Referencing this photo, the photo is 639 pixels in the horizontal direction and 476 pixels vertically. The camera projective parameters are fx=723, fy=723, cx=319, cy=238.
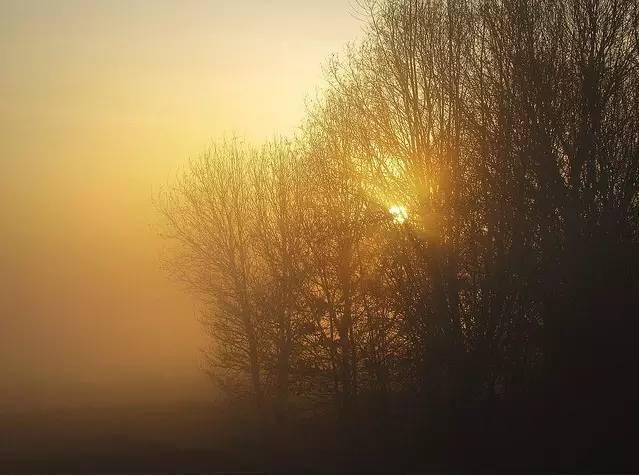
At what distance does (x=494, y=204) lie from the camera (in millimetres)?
17141

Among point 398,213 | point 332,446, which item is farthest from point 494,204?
point 332,446

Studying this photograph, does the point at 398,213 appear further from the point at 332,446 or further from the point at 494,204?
the point at 332,446

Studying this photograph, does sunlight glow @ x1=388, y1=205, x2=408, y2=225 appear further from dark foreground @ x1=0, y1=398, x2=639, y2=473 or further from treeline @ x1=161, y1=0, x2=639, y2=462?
dark foreground @ x1=0, y1=398, x2=639, y2=473

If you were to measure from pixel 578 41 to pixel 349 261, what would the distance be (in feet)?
29.2

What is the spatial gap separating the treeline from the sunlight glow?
0.04 m

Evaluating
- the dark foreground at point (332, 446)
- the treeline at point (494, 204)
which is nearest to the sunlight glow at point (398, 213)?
the treeline at point (494, 204)

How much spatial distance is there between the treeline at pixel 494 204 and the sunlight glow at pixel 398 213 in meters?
0.04

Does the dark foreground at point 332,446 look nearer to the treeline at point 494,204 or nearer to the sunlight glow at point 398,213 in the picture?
the treeline at point 494,204

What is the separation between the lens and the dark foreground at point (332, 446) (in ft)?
47.0

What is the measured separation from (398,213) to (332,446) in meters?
6.17

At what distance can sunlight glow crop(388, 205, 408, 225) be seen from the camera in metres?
17.9

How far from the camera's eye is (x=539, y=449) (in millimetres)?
14555

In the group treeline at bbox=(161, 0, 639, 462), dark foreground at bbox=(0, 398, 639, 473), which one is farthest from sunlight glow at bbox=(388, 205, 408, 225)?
dark foreground at bbox=(0, 398, 639, 473)

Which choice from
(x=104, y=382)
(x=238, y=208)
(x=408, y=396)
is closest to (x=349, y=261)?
(x=408, y=396)
